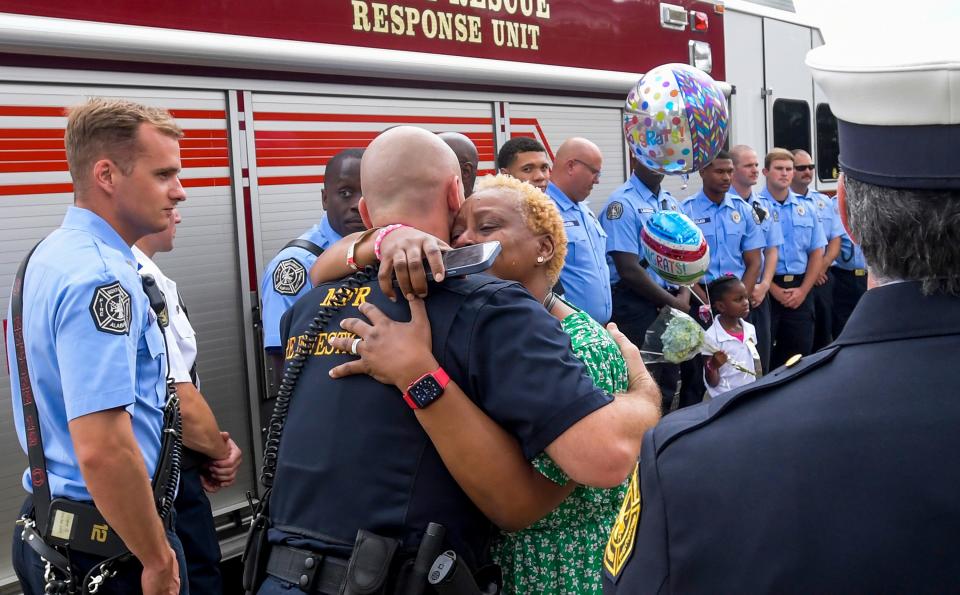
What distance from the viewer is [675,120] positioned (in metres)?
5.07

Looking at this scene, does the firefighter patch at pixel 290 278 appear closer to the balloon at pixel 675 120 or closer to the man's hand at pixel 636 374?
the man's hand at pixel 636 374

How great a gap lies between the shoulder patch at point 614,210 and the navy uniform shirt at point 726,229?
3.65 feet

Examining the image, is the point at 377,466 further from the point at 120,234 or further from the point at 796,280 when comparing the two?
the point at 796,280

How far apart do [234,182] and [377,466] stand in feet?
7.68

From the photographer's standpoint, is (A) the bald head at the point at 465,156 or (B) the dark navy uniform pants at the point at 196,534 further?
(A) the bald head at the point at 465,156

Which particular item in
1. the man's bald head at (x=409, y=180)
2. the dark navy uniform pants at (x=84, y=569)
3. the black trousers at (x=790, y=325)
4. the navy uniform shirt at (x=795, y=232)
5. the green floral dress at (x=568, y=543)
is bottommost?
the black trousers at (x=790, y=325)

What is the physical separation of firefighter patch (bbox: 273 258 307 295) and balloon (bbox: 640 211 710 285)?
252 centimetres

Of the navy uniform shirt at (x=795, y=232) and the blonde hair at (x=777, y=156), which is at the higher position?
the blonde hair at (x=777, y=156)

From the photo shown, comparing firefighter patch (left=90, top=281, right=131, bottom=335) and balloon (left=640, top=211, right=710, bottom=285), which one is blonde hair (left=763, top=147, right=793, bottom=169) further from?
firefighter patch (left=90, top=281, right=131, bottom=335)

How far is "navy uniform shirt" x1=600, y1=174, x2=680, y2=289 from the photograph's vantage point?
5.55 m

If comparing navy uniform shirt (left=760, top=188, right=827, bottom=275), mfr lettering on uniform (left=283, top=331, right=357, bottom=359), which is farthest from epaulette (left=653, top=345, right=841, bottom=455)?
navy uniform shirt (left=760, top=188, right=827, bottom=275)

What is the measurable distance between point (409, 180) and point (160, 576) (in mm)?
1121

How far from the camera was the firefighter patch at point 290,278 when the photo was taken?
339 centimetres

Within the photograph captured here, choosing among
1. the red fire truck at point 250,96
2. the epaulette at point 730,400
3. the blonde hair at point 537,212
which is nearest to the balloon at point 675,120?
the red fire truck at point 250,96
